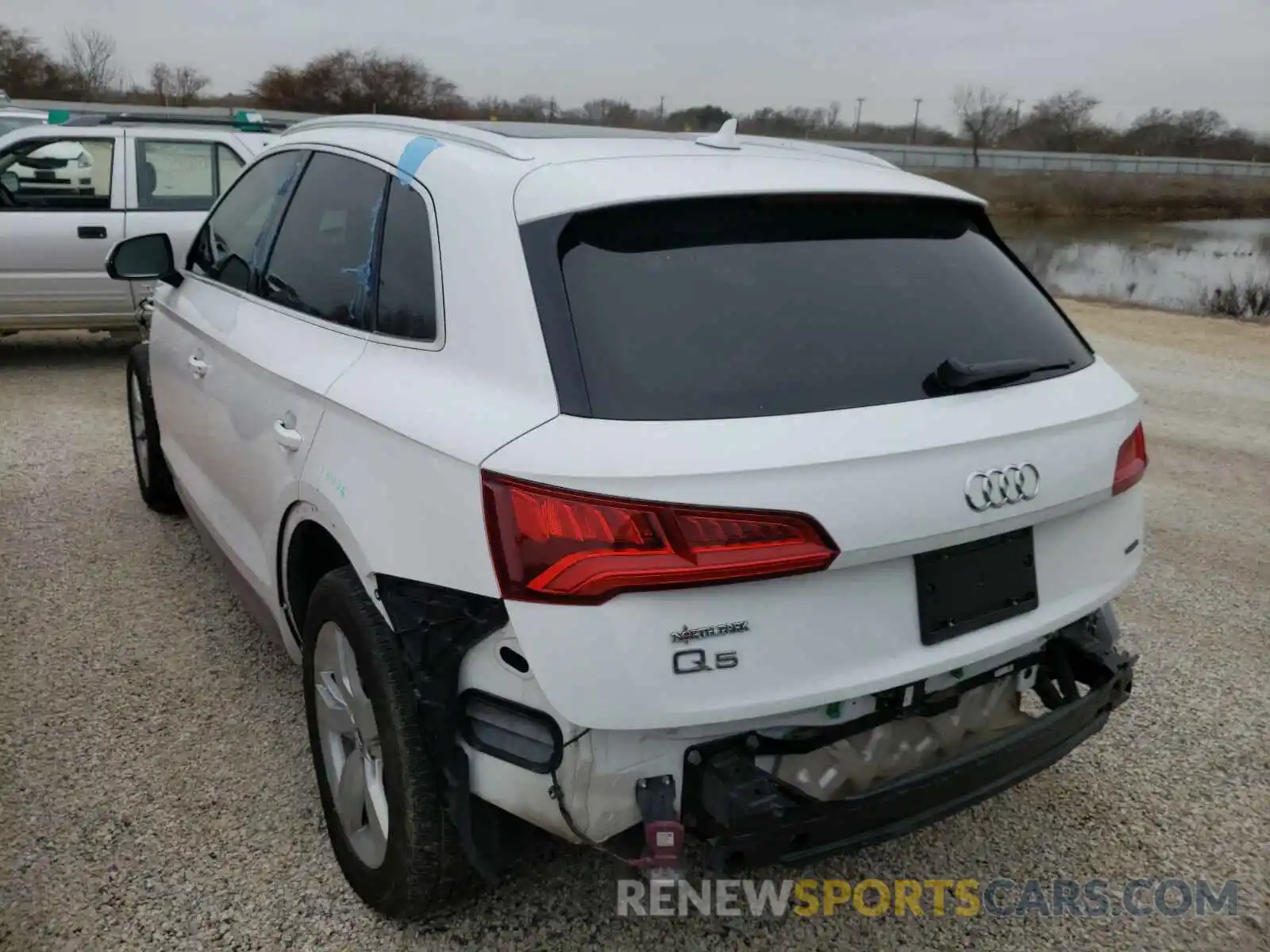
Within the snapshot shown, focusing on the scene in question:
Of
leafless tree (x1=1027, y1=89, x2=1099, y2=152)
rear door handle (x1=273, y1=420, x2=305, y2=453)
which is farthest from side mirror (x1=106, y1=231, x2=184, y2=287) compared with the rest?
leafless tree (x1=1027, y1=89, x2=1099, y2=152)

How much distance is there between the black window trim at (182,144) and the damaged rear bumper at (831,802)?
763 centimetres

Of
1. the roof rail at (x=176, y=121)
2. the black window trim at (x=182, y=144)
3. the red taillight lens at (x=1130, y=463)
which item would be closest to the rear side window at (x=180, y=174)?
the black window trim at (x=182, y=144)

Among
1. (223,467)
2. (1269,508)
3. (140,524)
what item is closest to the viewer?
(223,467)

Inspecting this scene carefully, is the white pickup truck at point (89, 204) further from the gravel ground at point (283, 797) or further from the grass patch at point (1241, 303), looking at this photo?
the grass patch at point (1241, 303)

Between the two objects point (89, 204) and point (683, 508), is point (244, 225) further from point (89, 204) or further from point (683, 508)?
point (89, 204)

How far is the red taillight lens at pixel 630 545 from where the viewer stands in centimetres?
177

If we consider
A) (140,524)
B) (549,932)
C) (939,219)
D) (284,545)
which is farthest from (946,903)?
(140,524)

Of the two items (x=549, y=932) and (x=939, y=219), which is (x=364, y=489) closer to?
(x=549, y=932)

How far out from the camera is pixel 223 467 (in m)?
3.26

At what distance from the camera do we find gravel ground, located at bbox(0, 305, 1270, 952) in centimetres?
243

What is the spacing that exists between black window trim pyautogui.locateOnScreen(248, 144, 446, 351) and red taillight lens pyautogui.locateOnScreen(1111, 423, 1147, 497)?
1541mm

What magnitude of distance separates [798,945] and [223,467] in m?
2.21

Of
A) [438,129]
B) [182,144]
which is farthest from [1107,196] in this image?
[438,129]

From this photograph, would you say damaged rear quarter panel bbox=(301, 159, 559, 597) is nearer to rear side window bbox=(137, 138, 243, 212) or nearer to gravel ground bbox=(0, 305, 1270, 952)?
gravel ground bbox=(0, 305, 1270, 952)
